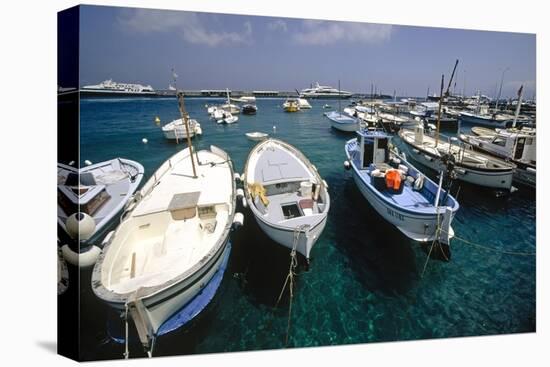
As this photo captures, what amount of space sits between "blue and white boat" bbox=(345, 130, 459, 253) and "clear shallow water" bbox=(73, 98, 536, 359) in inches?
22.1

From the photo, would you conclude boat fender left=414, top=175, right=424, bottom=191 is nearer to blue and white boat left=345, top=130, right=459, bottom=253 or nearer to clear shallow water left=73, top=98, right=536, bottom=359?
blue and white boat left=345, top=130, right=459, bottom=253

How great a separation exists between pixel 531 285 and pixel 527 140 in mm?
6533

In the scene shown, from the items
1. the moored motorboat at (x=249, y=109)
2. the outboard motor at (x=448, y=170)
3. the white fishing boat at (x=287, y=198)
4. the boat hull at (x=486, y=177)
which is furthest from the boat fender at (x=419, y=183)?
the moored motorboat at (x=249, y=109)

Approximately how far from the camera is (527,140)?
8.79 metres

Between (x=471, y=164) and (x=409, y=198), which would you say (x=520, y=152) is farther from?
(x=409, y=198)

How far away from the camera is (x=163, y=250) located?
4.58 metres

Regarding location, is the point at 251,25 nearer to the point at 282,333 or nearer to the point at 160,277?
the point at 160,277

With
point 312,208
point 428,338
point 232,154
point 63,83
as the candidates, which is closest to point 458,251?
point 428,338

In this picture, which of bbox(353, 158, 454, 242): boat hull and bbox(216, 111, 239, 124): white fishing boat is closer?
bbox(353, 158, 454, 242): boat hull

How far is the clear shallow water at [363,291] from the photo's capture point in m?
3.92

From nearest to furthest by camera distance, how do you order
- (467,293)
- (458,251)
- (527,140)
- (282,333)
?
(282,333)
(467,293)
(458,251)
(527,140)

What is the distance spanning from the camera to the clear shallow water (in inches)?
154

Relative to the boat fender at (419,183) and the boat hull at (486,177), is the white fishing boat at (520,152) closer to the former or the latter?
the boat hull at (486,177)

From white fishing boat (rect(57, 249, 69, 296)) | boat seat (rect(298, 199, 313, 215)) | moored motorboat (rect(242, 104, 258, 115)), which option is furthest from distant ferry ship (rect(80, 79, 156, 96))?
moored motorboat (rect(242, 104, 258, 115))
